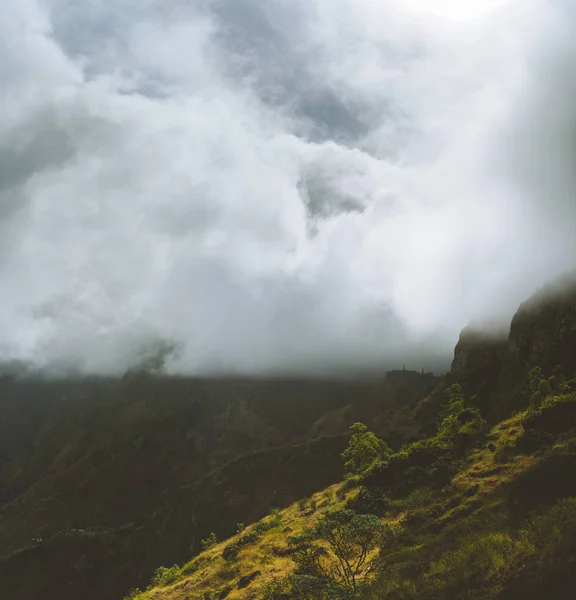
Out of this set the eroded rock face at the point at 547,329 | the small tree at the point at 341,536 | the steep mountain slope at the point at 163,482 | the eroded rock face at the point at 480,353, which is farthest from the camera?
the steep mountain slope at the point at 163,482

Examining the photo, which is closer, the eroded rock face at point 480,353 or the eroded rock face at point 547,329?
the eroded rock face at point 547,329

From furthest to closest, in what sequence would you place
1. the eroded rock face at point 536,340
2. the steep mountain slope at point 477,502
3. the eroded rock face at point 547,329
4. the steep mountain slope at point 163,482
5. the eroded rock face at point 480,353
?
the steep mountain slope at point 163,482 < the eroded rock face at point 480,353 < the eroded rock face at point 536,340 < the eroded rock face at point 547,329 < the steep mountain slope at point 477,502

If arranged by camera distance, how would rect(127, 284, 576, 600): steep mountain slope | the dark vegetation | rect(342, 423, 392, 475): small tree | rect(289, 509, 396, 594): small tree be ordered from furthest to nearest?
rect(342, 423, 392, 475): small tree
rect(289, 509, 396, 594): small tree
the dark vegetation
rect(127, 284, 576, 600): steep mountain slope

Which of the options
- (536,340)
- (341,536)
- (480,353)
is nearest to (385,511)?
(341,536)

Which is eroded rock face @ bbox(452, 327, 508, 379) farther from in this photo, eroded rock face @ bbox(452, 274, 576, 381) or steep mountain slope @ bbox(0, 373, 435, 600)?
steep mountain slope @ bbox(0, 373, 435, 600)

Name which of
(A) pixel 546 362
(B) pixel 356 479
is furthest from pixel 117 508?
(A) pixel 546 362

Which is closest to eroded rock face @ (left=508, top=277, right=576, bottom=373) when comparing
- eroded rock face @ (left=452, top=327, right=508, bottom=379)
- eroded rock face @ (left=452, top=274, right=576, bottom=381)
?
eroded rock face @ (left=452, top=274, right=576, bottom=381)

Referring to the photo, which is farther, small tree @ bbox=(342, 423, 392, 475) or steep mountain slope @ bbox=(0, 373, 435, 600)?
steep mountain slope @ bbox=(0, 373, 435, 600)

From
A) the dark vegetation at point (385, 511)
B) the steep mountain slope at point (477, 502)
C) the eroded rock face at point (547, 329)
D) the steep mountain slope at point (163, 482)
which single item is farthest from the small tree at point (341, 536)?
the steep mountain slope at point (163, 482)

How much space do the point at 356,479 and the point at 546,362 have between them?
2576 centimetres

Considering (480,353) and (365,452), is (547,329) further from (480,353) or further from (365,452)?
(365,452)

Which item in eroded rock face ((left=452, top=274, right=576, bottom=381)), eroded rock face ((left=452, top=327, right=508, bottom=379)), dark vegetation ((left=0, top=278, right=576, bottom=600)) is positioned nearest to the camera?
dark vegetation ((left=0, top=278, right=576, bottom=600))

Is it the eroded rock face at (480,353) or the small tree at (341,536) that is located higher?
the eroded rock face at (480,353)

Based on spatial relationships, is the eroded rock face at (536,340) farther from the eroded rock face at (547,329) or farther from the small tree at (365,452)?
the small tree at (365,452)
